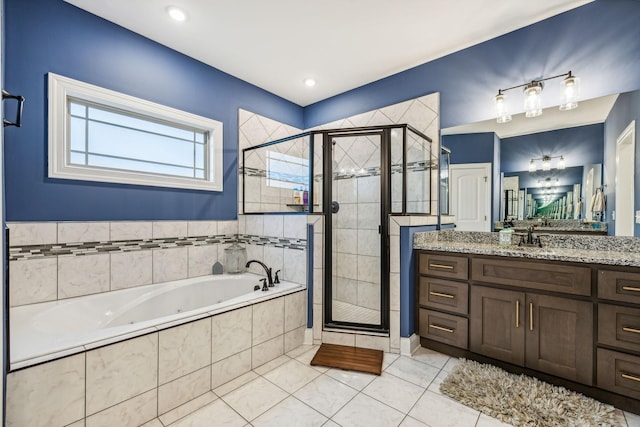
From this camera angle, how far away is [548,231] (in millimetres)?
2199

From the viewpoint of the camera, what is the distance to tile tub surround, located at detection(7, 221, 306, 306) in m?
1.86

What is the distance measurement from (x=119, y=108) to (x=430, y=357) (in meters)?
3.27

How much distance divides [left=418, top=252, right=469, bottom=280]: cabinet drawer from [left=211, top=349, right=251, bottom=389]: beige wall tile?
1.54 m

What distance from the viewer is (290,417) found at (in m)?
1.55

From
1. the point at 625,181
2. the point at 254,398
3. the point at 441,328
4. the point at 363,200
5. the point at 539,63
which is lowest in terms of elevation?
the point at 254,398

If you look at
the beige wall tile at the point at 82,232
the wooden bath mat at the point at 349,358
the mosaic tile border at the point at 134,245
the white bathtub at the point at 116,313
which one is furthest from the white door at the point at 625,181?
the beige wall tile at the point at 82,232

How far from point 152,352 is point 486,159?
292 cm

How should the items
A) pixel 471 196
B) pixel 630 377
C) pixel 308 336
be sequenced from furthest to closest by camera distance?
pixel 471 196
pixel 308 336
pixel 630 377

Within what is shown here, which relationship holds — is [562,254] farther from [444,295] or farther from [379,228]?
[379,228]

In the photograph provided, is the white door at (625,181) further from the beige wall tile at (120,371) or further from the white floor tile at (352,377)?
the beige wall tile at (120,371)

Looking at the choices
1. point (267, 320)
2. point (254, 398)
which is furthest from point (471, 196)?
point (254, 398)

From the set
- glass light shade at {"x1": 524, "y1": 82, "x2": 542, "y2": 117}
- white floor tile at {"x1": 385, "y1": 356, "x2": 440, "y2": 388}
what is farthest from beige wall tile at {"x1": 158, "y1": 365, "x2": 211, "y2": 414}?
glass light shade at {"x1": 524, "y1": 82, "x2": 542, "y2": 117}

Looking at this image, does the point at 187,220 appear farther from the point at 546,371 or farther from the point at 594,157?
the point at 594,157

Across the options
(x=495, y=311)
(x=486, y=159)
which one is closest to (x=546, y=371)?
(x=495, y=311)
